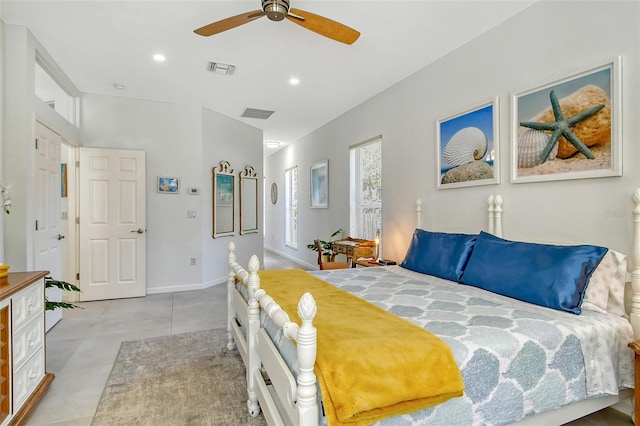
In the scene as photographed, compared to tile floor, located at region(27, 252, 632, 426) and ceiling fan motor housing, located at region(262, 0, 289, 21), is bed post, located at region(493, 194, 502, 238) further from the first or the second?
ceiling fan motor housing, located at region(262, 0, 289, 21)

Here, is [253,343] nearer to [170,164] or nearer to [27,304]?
[27,304]

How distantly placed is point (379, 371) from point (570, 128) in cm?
213

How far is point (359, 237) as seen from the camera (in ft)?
16.9

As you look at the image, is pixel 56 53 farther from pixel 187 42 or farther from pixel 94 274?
pixel 94 274

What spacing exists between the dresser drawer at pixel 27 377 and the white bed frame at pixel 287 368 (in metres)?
1.23

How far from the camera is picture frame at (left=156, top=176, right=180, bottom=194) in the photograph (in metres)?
4.95

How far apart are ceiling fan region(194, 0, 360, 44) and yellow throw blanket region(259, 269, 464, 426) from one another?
1.94 metres

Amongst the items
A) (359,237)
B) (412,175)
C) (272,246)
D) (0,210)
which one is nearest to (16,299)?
(0,210)

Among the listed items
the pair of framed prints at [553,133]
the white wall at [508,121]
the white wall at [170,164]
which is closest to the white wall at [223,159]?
the white wall at [170,164]

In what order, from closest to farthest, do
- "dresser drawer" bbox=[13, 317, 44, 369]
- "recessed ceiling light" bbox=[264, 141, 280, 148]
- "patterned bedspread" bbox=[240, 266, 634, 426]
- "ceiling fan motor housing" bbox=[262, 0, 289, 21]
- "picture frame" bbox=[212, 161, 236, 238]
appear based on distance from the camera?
"patterned bedspread" bbox=[240, 266, 634, 426] → "dresser drawer" bbox=[13, 317, 44, 369] → "ceiling fan motor housing" bbox=[262, 0, 289, 21] → "picture frame" bbox=[212, 161, 236, 238] → "recessed ceiling light" bbox=[264, 141, 280, 148]

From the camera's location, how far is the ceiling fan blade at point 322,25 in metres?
2.21

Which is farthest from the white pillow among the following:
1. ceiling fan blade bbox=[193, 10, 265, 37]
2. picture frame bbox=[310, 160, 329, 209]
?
picture frame bbox=[310, 160, 329, 209]

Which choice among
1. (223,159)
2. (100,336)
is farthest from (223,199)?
(100,336)

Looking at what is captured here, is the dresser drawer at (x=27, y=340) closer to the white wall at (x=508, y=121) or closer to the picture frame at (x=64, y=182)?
the picture frame at (x=64, y=182)
